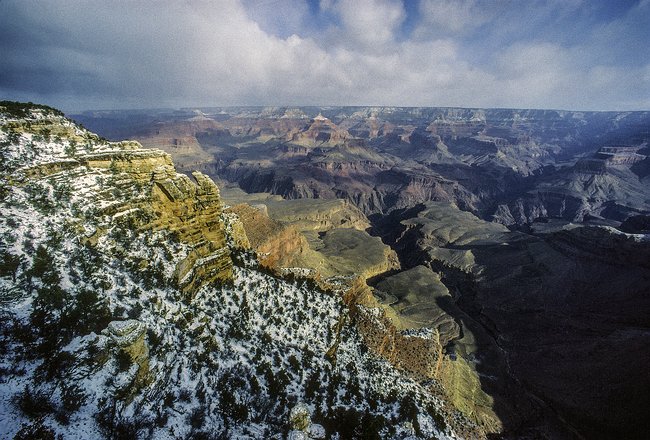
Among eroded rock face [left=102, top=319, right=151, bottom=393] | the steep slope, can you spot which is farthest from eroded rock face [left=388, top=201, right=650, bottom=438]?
eroded rock face [left=102, top=319, right=151, bottom=393]

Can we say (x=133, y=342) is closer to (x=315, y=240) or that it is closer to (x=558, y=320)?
(x=558, y=320)

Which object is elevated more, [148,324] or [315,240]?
[148,324]

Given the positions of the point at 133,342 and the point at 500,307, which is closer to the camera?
the point at 133,342

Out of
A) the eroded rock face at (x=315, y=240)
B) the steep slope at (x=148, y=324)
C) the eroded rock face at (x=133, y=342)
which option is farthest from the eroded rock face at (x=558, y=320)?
the eroded rock face at (x=133, y=342)

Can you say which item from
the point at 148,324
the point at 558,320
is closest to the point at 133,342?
the point at 148,324

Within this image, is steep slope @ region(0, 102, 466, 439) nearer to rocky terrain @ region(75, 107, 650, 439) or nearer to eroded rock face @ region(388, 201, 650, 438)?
rocky terrain @ region(75, 107, 650, 439)

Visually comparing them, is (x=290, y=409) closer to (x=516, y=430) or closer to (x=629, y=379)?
(x=516, y=430)

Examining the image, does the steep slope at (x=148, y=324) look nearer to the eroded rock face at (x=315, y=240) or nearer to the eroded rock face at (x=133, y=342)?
the eroded rock face at (x=133, y=342)

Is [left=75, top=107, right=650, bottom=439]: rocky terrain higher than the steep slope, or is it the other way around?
the steep slope

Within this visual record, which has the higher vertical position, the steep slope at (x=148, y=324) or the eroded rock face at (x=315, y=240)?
the steep slope at (x=148, y=324)
